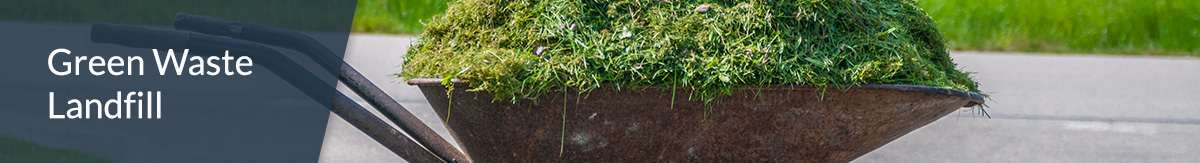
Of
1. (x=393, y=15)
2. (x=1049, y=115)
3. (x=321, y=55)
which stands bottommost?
(x=1049, y=115)

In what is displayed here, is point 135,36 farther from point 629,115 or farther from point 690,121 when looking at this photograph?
point 690,121

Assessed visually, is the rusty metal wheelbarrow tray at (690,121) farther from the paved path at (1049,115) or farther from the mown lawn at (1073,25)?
the mown lawn at (1073,25)

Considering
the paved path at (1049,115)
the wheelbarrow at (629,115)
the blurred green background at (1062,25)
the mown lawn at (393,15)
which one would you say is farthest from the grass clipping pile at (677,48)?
the mown lawn at (393,15)

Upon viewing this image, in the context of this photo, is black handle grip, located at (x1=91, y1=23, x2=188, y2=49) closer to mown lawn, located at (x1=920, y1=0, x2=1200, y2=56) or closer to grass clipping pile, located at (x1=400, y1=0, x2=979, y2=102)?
grass clipping pile, located at (x1=400, y1=0, x2=979, y2=102)

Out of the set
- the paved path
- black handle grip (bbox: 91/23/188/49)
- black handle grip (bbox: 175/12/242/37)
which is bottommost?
the paved path

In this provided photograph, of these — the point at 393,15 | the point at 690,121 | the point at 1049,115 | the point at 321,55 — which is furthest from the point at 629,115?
the point at 393,15

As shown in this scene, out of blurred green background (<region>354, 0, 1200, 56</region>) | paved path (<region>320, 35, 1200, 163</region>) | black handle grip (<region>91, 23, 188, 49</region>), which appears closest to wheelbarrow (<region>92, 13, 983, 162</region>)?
black handle grip (<region>91, 23, 188, 49</region>)
